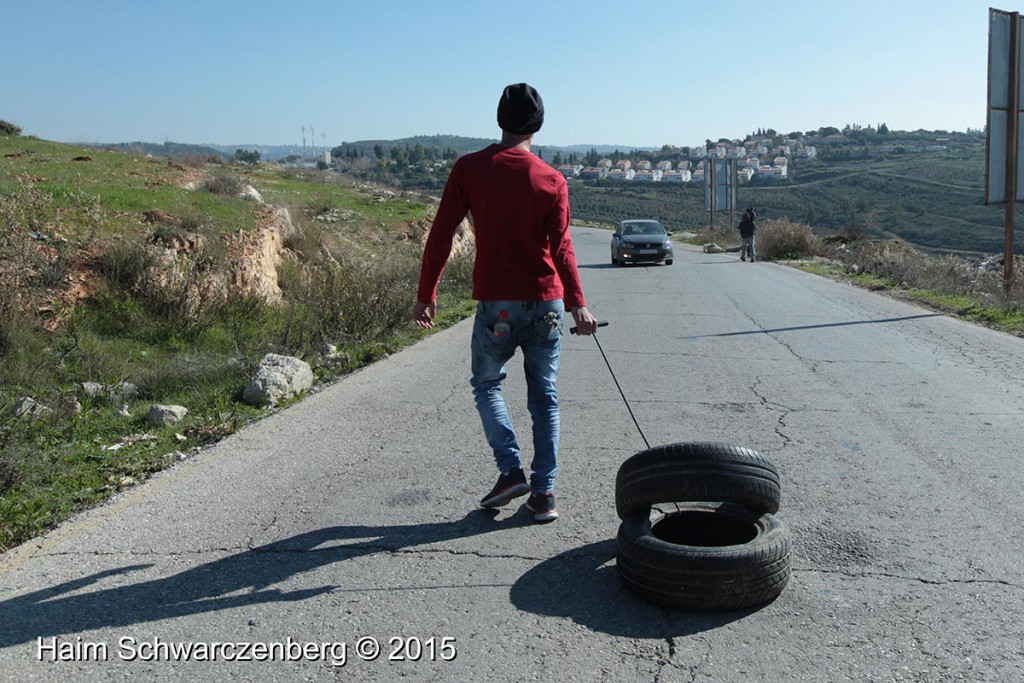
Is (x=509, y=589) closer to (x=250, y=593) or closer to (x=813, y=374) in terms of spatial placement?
(x=250, y=593)

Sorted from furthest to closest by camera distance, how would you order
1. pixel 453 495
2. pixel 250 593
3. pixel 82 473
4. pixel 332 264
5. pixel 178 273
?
pixel 332 264 < pixel 178 273 < pixel 82 473 < pixel 453 495 < pixel 250 593

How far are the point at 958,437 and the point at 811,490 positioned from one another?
79.6 inches

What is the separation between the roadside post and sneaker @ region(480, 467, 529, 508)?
15156 mm

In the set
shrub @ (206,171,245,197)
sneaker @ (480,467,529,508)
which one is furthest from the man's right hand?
shrub @ (206,171,245,197)

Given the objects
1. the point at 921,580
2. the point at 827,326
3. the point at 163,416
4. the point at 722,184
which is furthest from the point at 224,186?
the point at 722,184

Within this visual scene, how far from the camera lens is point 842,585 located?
3.90m

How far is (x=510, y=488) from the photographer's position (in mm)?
4766

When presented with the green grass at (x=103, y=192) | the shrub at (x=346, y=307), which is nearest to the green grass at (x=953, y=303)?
the shrub at (x=346, y=307)

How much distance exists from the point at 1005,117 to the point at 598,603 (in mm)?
16617

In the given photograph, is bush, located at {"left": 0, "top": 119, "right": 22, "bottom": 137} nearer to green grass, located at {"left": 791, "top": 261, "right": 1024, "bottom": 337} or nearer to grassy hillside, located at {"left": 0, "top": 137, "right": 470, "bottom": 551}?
grassy hillside, located at {"left": 0, "top": 137, "right": 470, "bottom": 551}

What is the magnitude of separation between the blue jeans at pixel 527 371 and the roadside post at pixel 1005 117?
15099mm

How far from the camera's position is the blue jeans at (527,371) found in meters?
4.60

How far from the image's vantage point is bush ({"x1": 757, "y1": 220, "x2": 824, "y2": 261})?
35.5 metres

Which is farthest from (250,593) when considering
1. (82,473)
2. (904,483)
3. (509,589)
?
(904,483)
